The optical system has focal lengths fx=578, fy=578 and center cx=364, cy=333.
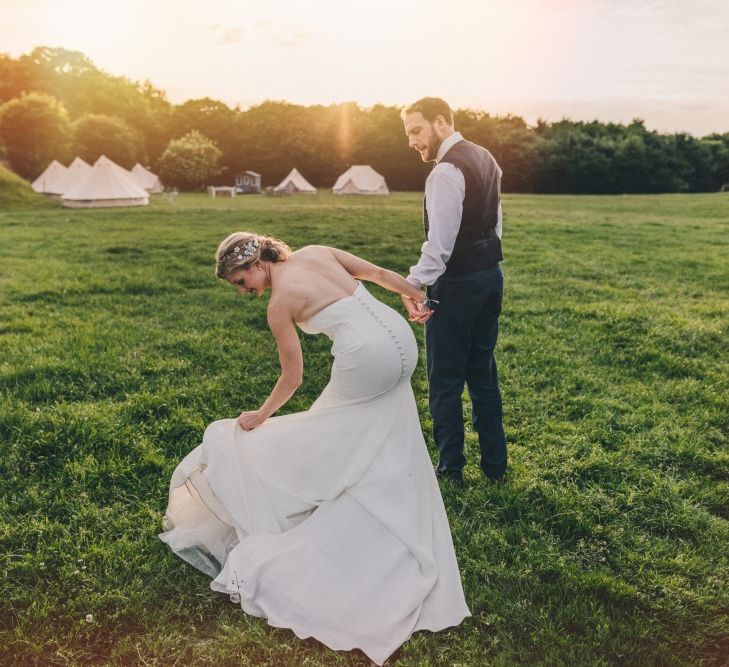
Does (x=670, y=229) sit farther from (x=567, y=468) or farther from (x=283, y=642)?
(x=283, y=642)

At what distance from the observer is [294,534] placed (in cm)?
355

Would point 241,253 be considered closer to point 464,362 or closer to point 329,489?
point 329,489

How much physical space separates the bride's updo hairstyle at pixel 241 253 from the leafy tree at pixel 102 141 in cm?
5915

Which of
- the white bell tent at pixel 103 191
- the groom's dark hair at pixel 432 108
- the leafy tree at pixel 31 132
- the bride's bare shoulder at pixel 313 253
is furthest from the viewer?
the leafy tree at pixel 31 132

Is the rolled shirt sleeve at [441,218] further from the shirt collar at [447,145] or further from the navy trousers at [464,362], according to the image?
the navy trousers at [464,362]

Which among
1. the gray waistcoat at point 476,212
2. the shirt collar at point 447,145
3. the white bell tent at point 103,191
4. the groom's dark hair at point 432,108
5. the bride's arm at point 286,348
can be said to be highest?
the white bell tent at point 103,191

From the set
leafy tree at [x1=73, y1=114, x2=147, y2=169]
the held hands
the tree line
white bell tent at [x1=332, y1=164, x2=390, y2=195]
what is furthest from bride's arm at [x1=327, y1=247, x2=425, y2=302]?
leafy tree at [x1=73, y1=114, x2=147, y2=169]

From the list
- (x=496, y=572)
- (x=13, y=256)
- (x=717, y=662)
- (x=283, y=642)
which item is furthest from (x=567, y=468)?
(x=13, y=256)

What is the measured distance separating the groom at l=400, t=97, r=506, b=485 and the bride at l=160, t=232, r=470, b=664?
2.28 feet

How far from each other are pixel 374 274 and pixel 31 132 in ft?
177

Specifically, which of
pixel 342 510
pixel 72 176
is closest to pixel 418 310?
pixel 342 510

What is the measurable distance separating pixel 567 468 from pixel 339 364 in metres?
2.55

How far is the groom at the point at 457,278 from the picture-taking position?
413 centimetres

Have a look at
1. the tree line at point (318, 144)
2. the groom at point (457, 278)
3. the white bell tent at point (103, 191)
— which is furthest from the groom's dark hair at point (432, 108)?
the tree line at point (318, 144)
